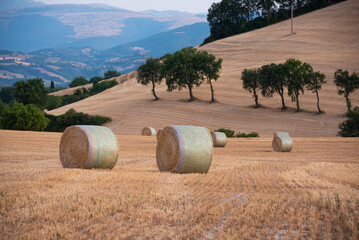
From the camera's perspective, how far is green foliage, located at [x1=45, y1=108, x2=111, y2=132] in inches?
2248

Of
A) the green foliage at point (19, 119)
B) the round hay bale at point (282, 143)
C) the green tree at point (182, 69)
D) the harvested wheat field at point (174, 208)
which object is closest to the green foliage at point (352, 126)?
the round hay bale at point (282, 143)

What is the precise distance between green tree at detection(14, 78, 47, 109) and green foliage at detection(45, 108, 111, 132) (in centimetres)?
1111

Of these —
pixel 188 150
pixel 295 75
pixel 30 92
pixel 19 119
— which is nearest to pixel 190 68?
pixel 295 75

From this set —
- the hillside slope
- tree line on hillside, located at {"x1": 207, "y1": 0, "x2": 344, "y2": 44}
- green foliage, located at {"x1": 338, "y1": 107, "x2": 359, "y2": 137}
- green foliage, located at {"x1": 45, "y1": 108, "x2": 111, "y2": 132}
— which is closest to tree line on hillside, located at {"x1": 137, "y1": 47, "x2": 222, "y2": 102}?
the hillside slope

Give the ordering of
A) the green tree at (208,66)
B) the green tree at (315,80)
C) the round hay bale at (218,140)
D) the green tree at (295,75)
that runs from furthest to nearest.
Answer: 1. the green tree at (208,66)
2. the green tree at (295,75)
3. the green tree at (315,80)
4. the round hay bale at (218,140)

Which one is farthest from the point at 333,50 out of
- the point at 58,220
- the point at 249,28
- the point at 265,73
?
the point at 58,220

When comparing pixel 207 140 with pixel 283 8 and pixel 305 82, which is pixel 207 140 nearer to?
pixel 305 82

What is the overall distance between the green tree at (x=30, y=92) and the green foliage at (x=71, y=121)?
11111 mm

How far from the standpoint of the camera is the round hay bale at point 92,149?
41.5 feet

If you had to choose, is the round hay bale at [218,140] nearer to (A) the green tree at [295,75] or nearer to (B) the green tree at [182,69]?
(A) the green tree at [295,75]

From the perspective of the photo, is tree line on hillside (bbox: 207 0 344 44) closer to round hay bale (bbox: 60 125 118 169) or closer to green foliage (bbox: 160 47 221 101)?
green foliage (bbox: 160 47 221 101)

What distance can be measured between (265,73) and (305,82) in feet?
18.5

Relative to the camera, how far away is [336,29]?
9756 cm

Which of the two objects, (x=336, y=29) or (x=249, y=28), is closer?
(x=336, y=29)
